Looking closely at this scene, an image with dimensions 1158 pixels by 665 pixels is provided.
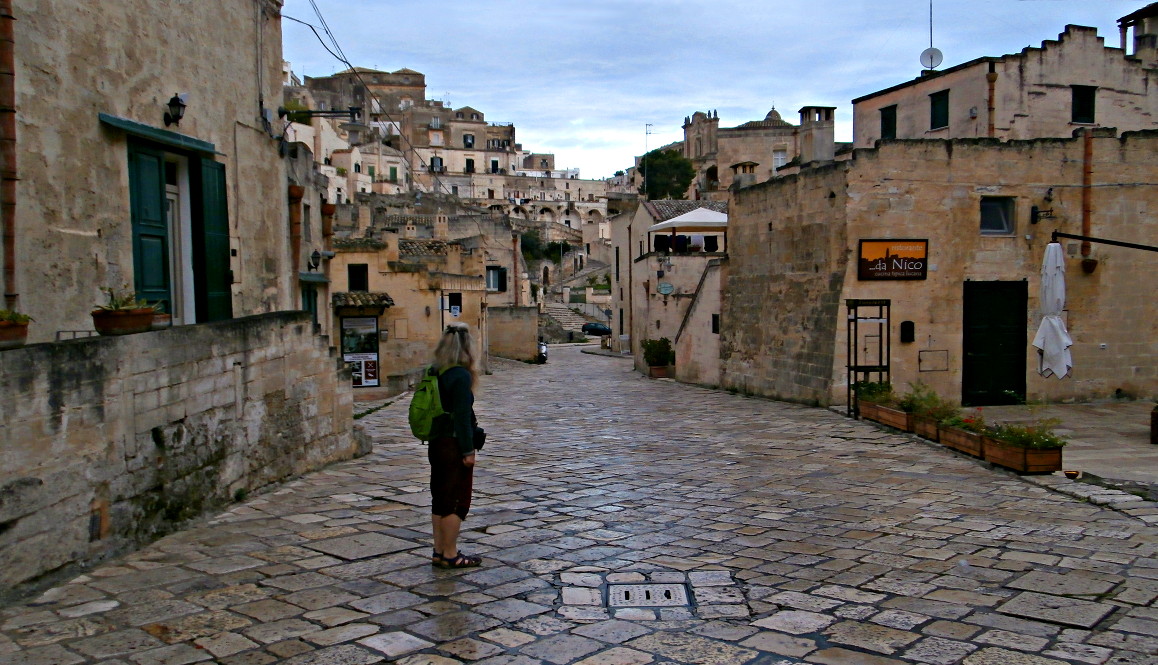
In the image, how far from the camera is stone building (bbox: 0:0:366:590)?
5371 millimetres

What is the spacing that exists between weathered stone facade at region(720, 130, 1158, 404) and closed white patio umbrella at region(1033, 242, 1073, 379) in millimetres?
2288

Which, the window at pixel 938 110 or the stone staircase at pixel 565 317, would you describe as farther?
the stone staircase at pixel 565 317

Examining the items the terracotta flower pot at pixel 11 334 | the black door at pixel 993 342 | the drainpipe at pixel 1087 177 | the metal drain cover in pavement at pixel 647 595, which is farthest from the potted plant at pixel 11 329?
the drainpipe at pixel 1087 177

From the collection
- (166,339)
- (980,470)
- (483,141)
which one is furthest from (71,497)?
(483,141)

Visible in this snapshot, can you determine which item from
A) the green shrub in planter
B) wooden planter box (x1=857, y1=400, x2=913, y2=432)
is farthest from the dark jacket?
the green shrub in planter

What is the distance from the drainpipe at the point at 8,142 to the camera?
6395 millimetres

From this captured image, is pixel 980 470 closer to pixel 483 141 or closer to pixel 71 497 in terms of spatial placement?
pixel 71 497

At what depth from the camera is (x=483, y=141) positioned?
341 feet

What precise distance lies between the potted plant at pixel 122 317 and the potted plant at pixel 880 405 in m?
9.59

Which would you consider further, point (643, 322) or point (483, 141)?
point (483, 141)

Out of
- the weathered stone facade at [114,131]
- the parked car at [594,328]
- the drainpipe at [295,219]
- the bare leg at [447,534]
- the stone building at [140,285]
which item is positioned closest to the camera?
the stone building at [140,285]

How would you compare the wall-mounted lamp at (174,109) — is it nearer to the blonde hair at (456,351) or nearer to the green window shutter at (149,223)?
the green window shutter at (149,223)

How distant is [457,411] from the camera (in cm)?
591

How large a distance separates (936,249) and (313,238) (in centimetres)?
1184
